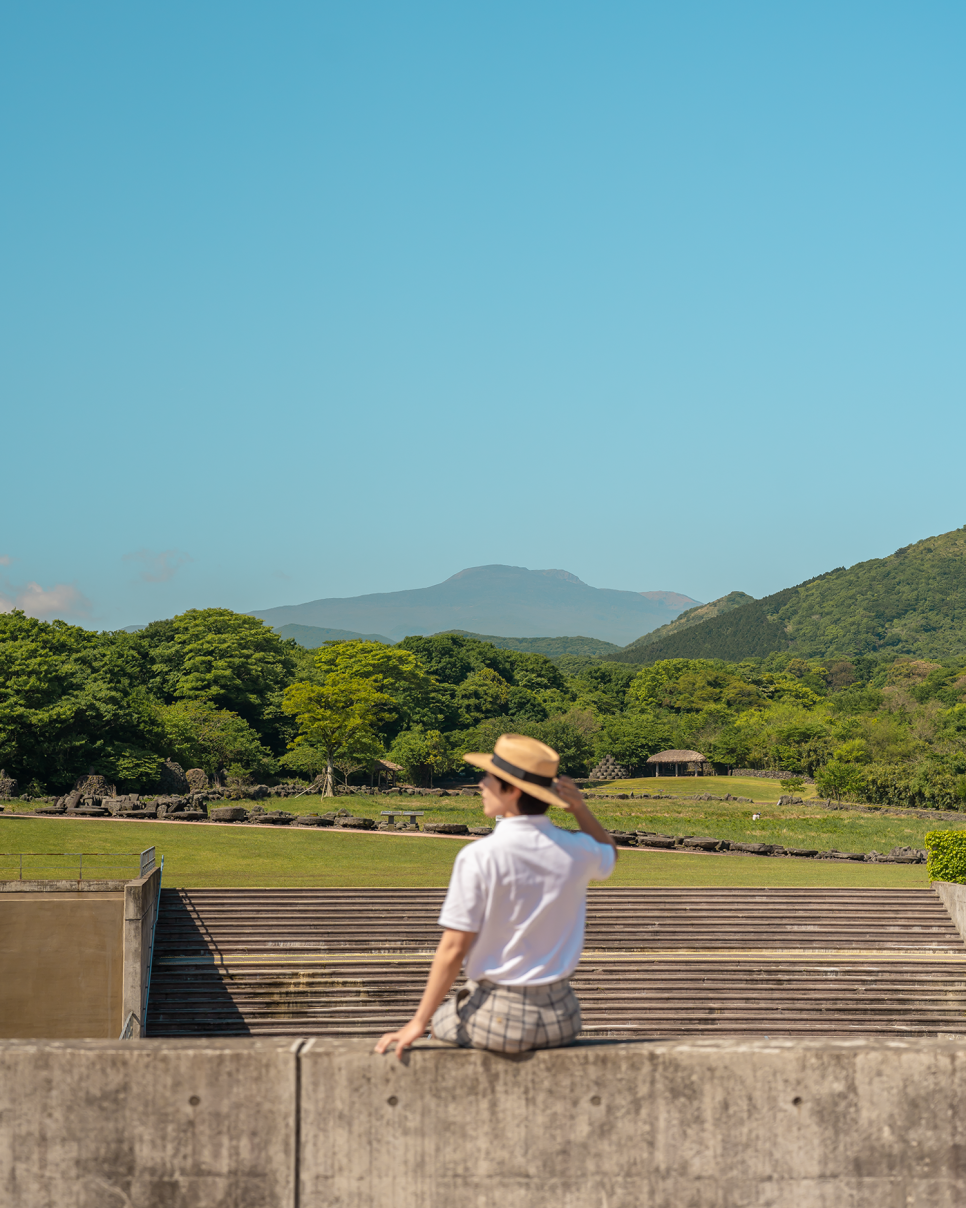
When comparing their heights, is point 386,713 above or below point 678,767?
above

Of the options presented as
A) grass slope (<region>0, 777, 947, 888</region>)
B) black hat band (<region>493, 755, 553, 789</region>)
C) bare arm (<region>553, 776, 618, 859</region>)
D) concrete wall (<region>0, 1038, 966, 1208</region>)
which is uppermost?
black hat band (<region>493, 755, 553, 789</region>)

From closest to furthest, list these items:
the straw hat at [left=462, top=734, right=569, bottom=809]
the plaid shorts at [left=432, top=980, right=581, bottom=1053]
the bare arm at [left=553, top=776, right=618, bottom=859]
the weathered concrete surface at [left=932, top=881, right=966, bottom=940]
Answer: the plaid shorts at [left=432, top=980, right=581, bottom=1053], the straw hat at [left=462, top=734, right=569, bottom=809], the bare arm at [left=553, top=776, right=618, bottom=859], the weathered concrete surface at [left=932, top=881, right=966, bottom=940]

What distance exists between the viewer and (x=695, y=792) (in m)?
60.4

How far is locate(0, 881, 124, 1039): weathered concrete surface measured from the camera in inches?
643

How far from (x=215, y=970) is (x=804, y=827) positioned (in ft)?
101

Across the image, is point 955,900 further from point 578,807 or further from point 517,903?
point 517,903

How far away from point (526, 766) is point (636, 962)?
16034 mm

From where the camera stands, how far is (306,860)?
25.5m

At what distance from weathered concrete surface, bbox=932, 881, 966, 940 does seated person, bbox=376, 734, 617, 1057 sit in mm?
19311

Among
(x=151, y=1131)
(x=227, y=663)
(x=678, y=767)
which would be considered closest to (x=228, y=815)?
(x=227, y=663)

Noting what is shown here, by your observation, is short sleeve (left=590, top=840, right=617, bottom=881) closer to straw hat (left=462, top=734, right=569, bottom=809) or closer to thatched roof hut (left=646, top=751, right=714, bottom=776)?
straw hat (left=462, top=734, right=569, bottom=809)

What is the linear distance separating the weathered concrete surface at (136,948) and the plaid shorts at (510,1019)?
14.7m

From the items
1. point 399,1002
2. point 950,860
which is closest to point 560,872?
point 399,1002

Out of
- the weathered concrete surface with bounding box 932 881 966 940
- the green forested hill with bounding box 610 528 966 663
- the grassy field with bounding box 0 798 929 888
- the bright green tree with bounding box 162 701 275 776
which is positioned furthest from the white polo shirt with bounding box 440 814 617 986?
the green forested hill with bounding box 610 528 966 663
